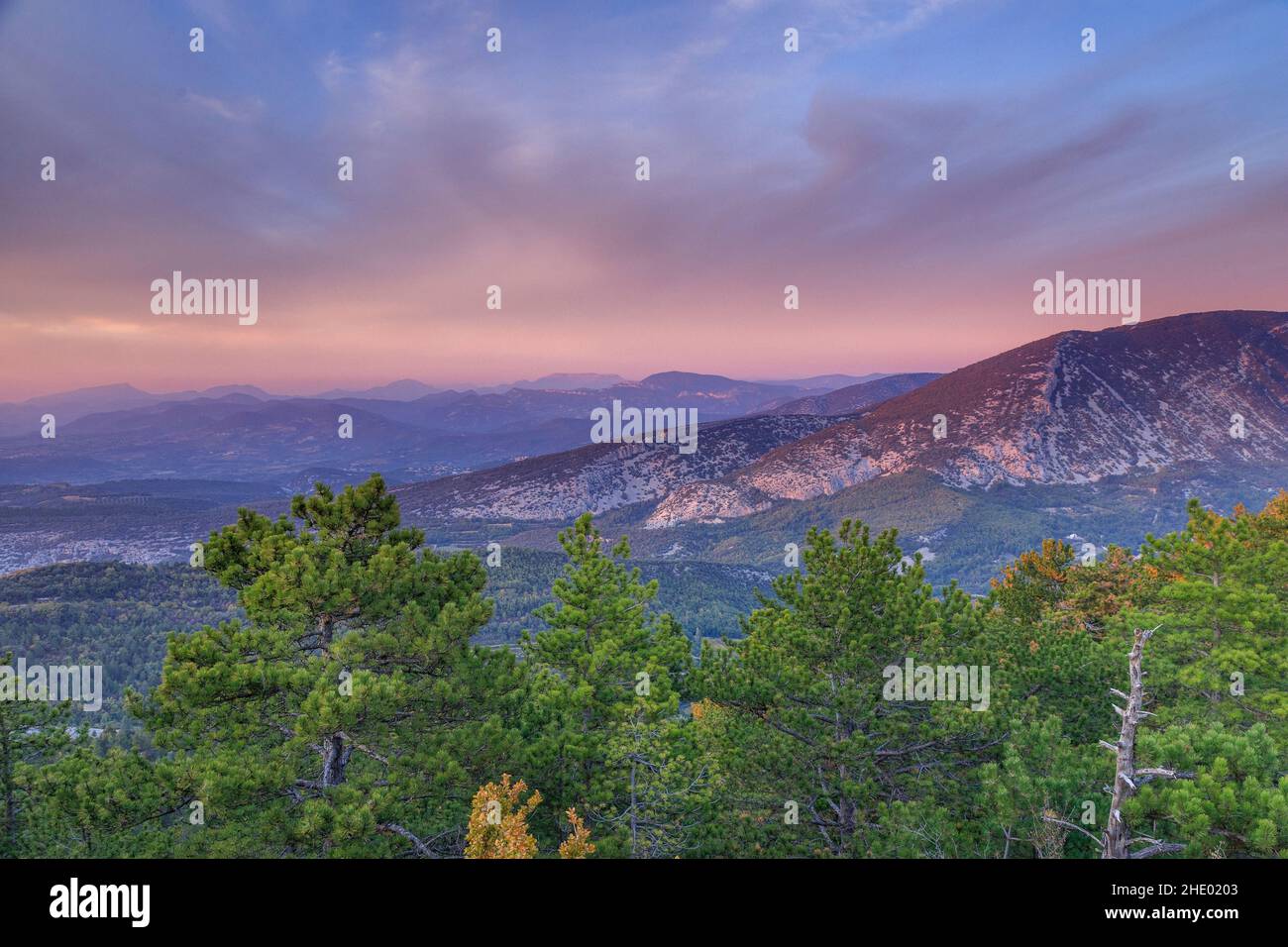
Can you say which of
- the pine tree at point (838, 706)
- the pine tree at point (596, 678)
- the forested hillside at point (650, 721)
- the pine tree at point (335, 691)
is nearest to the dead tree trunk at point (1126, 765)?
the forested hillside at point (650, 721)

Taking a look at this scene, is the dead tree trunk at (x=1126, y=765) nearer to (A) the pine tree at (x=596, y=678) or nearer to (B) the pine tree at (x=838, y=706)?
(B) the pine tree at (x=838, y=706)

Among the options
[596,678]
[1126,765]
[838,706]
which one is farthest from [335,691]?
[1126,765]

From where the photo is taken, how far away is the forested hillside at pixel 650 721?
13.5 meters

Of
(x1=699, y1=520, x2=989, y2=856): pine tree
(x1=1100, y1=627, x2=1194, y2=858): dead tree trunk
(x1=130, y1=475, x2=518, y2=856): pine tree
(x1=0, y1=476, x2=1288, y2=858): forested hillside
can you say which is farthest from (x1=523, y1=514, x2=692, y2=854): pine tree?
(x1=1100, y1=627, x2=1194, y2=858): dead tree trunk

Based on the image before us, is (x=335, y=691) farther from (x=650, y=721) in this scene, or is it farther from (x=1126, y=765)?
(x=1126, y=765)

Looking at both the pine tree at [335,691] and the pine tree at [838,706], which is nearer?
the pine tree at [335,691]

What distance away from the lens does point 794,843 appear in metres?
18.5

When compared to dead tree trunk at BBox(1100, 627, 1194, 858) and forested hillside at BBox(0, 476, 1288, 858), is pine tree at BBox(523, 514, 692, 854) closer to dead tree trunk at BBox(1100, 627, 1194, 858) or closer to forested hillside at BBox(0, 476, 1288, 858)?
forested hillside at BBox(0, 476, 1288, 858)

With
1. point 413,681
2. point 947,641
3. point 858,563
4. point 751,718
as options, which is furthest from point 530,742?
point 947,641

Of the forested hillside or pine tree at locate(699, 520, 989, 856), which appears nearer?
the forested hillside

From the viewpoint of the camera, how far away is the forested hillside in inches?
531

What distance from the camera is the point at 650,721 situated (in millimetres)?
17781

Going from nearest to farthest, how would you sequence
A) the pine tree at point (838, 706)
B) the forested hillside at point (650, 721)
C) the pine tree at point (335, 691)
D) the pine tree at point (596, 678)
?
the forested hillside at point (650, 721) → the pine tree at point (335, 691) → the pine tree at point (596, 678) → the pine tree at point (838, 706)
